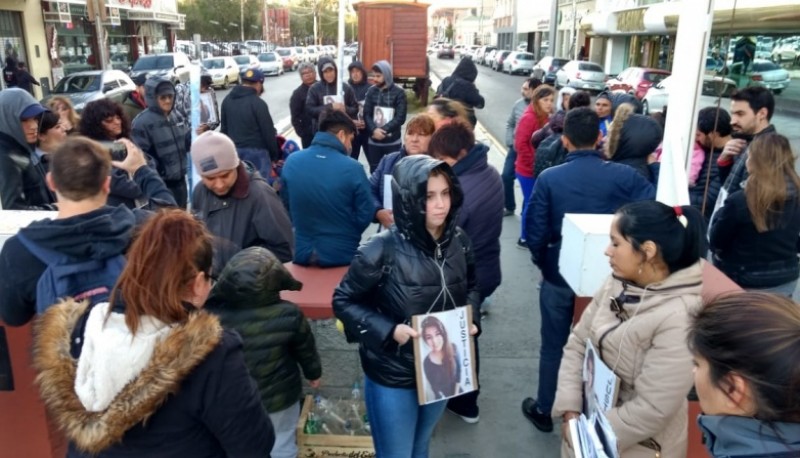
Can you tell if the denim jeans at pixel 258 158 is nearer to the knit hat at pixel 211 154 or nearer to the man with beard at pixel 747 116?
the knit hat at pixel 211 154

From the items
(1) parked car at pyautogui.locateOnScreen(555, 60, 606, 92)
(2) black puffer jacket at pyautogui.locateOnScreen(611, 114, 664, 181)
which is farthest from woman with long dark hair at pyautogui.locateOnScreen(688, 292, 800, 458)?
(1) parked car at pyautogui.locateOnScreen(555, 60, 606, 92)

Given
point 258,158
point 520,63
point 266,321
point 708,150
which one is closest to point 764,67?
point 708,150

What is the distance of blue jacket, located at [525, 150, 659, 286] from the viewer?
3.38 m

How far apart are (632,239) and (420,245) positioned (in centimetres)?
80

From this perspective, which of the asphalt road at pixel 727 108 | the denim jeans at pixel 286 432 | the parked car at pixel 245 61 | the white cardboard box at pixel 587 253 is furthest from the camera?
the parked car at pixel 245 61

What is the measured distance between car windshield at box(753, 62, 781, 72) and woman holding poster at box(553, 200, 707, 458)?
2150 centimetres

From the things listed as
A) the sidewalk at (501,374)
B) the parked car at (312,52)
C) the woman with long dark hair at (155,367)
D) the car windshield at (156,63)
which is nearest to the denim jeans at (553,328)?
the sidewalk at (501,374)

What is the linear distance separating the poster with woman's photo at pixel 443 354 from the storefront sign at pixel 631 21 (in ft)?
95.5

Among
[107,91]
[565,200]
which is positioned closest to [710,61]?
[107,91]

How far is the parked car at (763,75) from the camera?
1938cm

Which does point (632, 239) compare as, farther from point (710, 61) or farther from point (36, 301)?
point (710, 61)

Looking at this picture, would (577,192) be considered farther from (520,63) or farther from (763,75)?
(520,63)

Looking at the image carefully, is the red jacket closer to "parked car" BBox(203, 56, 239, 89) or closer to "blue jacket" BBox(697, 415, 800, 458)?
"blue jacket" BBox(697, 415, 800, 458)

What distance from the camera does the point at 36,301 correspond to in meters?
2.31
